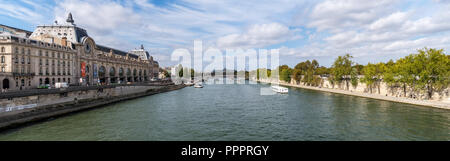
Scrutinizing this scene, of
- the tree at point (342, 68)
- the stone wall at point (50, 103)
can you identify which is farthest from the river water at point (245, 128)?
the tree at point (342, 68)

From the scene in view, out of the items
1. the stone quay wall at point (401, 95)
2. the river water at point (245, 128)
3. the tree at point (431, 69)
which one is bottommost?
the river water at point (245, 128)

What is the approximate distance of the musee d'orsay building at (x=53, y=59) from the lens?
31219 mm

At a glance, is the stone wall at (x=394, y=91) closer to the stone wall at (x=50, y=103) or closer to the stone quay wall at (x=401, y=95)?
the stone quay wall at (x=401, y=95)

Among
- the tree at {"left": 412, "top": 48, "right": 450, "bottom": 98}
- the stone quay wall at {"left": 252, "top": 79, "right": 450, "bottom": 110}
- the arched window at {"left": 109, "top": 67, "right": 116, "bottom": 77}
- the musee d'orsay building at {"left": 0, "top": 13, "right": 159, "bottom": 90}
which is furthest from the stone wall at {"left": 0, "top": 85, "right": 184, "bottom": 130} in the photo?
the tree at {"left": 412, "top": 48, "right": 450, "bottom": 98}

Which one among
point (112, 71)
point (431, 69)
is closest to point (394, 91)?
point (431, 69)

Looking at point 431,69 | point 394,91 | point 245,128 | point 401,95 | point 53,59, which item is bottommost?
point 245,128

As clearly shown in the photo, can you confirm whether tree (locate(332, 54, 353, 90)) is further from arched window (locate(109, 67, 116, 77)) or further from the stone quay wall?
arched window (locate(109, 67, 116, 77))

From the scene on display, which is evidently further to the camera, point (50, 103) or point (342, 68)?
point (342, 68)

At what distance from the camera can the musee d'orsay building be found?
102 feet

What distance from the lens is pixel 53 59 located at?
39.9 meters

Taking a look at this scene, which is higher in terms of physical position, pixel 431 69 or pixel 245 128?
pixel 431 69

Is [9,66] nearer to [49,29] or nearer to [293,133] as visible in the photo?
[49,29]

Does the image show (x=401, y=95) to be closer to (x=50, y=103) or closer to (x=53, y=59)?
(x=50, y=103)

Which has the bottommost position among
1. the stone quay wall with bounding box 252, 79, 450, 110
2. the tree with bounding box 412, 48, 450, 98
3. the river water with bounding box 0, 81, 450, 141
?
the river water with bounding box 0, 81, 450, 141
